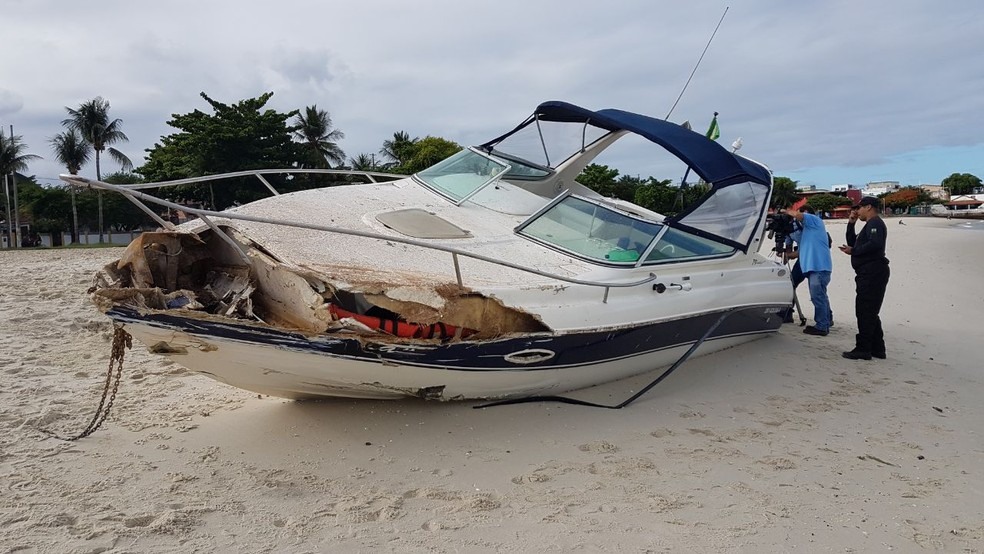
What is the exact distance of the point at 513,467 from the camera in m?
3.55

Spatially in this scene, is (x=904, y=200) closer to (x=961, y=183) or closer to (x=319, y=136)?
(x=961, y=183)

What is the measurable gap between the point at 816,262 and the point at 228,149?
72.1 ft

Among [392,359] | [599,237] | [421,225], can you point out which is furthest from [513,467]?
[599,237]

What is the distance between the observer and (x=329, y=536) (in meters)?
2.83

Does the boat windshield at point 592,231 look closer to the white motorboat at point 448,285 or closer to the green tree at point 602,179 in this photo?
the white motorboat at point 448,285

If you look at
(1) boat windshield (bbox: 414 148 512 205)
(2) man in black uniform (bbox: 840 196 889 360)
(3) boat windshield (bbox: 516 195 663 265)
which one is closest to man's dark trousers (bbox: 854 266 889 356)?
(2) man in black uniform (bbox: 840 196 889 360)

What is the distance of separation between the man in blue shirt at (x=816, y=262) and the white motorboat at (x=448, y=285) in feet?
4.06

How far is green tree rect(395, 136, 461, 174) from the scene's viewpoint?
29516 mm

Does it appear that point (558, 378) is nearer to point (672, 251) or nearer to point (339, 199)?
point (672, 251)

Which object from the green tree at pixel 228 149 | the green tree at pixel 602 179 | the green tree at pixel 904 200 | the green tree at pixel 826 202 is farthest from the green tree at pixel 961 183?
the green tree at pixel 228 149

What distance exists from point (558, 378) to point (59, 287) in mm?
9615

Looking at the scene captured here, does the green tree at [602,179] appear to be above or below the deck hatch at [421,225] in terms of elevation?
above

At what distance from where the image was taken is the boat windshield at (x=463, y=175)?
550 cm

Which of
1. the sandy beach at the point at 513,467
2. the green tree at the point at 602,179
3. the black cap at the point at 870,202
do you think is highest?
the green tree at the point at 602,179
